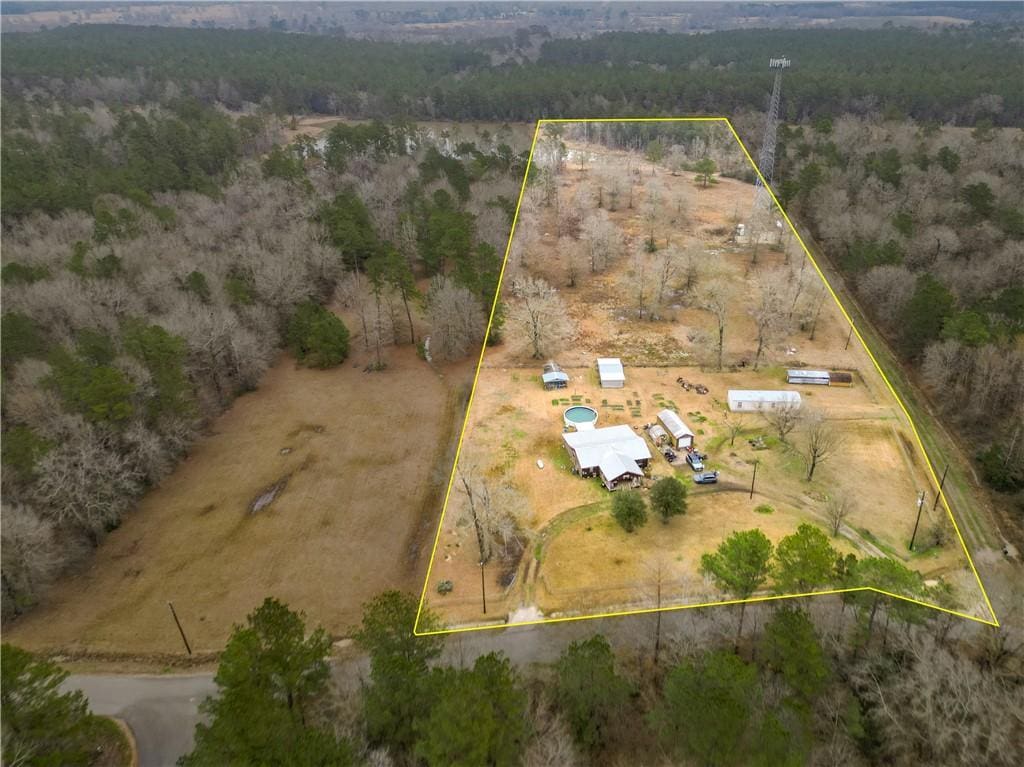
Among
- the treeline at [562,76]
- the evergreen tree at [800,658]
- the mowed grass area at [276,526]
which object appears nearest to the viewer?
the evergreen tree at [800,658]

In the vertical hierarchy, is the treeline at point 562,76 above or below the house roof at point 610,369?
above

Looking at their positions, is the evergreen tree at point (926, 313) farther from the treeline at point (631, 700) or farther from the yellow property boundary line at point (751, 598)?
the treeline at point (631, 700)

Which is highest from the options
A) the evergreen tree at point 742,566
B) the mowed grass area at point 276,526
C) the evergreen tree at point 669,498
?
the evergreen tree at point 742,566

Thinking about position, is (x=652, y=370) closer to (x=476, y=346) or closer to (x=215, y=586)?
(x=476, y=346)

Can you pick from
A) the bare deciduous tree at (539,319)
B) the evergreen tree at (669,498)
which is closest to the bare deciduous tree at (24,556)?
the evergreen tree at (669,498)

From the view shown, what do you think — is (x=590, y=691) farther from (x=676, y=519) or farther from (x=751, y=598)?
(x=676, y=519)
